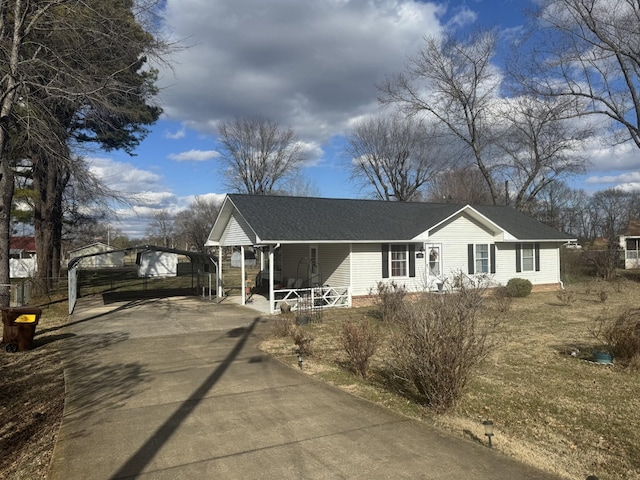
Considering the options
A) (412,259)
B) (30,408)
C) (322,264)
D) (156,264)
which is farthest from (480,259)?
(156,264)

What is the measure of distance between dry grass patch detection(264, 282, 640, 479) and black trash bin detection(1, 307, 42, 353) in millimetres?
5362

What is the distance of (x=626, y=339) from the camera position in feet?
26.3

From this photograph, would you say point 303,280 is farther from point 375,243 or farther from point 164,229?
point 164,229

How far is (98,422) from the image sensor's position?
5566mm

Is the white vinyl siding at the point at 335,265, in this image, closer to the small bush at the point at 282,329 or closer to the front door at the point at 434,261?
the front door at the point at 434,261

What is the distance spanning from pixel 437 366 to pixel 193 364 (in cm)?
495

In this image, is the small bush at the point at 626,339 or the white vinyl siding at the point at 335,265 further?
the white vinyl siding at the point at 335,265

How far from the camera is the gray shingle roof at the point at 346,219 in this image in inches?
635

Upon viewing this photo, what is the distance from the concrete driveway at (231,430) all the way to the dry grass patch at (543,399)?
431 millimetres

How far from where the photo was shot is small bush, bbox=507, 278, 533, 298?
1955cm

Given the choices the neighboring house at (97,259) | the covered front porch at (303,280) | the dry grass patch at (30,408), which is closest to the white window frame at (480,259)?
the covered front porch at (303,280)

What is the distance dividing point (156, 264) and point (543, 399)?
39.3 metres

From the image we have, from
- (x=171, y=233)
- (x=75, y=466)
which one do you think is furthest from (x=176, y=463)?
(x=171, y=233)

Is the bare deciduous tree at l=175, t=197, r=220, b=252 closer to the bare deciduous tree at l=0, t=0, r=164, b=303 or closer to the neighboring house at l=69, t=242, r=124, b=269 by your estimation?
the neighboring house at l=69, t=242, r=124, b=269
